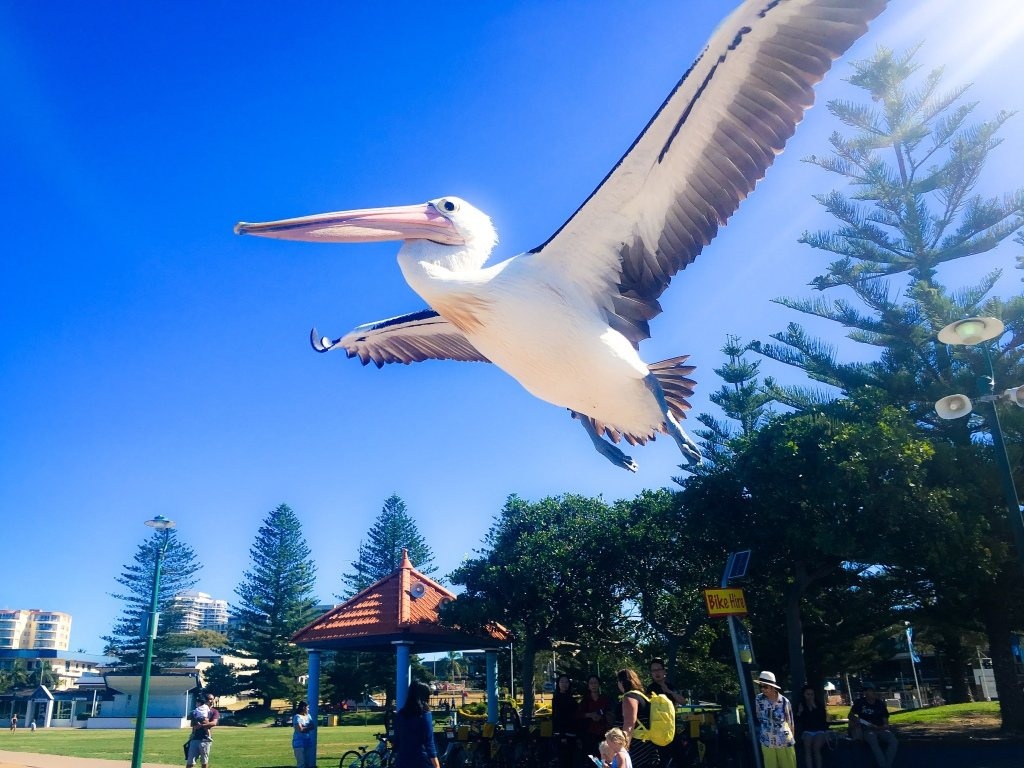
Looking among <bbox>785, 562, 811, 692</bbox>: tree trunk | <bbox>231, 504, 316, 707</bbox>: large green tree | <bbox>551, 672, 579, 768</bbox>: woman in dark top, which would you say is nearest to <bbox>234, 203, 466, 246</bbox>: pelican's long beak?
<bbox>551, 672, 579, 768</bbox>: woman in dark top

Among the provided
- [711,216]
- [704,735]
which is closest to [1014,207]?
[704,735]

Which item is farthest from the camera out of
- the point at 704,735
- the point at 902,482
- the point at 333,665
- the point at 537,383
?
the point at 333,665

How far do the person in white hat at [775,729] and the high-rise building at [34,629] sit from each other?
173803 mm

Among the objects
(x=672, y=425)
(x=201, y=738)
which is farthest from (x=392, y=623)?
(x=672, y=425)

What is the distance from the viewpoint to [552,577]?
16938 millimetres

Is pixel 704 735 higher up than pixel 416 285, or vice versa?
pixel 416 285

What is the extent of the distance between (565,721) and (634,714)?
9.64 ft

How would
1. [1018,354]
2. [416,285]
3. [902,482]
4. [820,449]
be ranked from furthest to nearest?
[1018,354], [820,449], [902,482], [416,285]

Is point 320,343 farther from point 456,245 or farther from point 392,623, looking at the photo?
point 392,623

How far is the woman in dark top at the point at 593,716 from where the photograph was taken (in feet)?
23.3

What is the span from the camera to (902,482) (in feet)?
40.1

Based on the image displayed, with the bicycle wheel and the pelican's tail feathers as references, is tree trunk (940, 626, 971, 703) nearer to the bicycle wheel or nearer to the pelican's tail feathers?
the bicycle wheel

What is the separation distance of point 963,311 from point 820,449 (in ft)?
17.6

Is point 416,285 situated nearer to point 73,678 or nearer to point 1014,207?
point 1014,207
